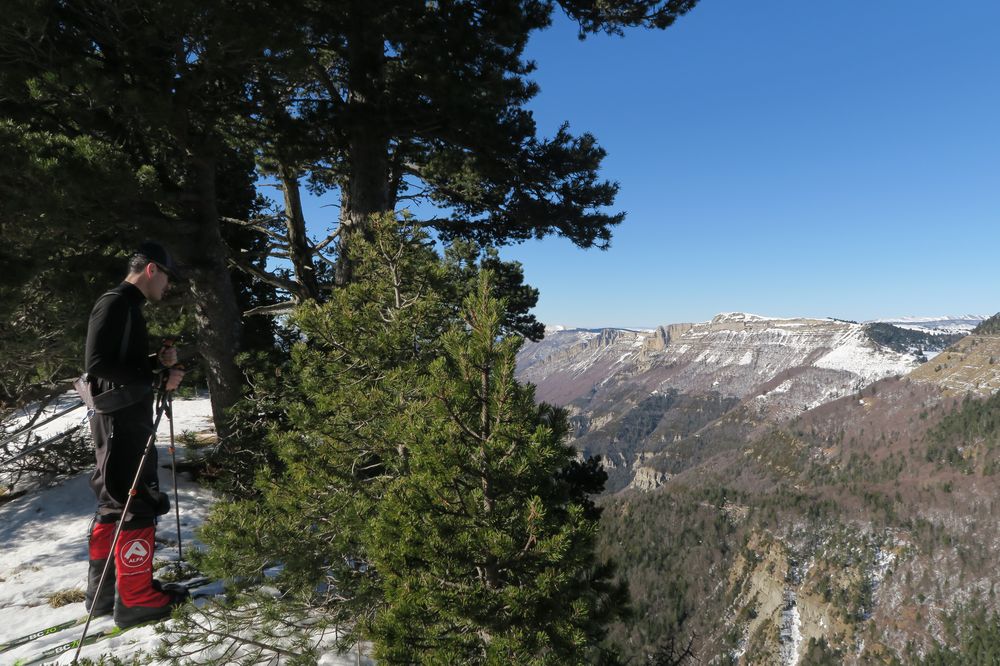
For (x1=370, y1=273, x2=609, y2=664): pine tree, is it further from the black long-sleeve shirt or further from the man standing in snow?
the black long-sleeve shirt

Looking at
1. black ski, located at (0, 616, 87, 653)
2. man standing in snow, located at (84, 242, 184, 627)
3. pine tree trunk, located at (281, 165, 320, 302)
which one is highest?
pine tree trunk, located at (281, 165, 320, 302)

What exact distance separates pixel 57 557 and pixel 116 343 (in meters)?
4.81

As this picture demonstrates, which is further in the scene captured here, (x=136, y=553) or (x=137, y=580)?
(x=137, y=580)

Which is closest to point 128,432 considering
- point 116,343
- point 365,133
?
point 116,343

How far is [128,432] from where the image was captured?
3898mm

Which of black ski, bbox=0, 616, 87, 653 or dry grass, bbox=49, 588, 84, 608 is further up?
black ski, bbox=0, 616, 87, 653

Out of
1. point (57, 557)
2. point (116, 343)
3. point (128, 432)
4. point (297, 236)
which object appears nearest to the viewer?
point (116, 343)

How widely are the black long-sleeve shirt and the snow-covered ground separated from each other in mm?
2037

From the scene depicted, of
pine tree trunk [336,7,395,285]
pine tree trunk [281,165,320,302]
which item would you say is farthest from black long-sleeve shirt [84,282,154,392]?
pine tree trunk [281,165,320,302]

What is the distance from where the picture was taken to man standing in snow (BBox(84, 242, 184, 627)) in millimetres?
3635

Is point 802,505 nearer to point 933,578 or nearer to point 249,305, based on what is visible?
point 933,578

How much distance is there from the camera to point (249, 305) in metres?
12.6

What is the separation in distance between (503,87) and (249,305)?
9.17m

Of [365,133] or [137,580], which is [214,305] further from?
[137,580]
